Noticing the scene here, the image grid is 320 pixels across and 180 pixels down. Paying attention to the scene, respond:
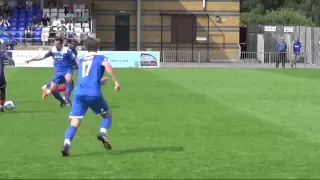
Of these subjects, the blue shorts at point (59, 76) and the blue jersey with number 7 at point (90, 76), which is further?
the blue shorts at point (59, 76)

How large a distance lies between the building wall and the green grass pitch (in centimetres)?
3294

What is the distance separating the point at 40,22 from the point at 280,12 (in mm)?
32253

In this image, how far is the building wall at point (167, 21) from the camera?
195ft

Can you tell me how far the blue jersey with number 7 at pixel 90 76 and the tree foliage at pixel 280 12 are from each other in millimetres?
64241

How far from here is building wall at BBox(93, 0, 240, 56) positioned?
195ft

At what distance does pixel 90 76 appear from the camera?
12164mm

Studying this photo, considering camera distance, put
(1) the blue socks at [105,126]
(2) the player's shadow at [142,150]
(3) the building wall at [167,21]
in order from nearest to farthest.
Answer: (1) the blue socks at [105,126]
(2) the player's shadow at [142,150]
(3) the building wall at [167,21]

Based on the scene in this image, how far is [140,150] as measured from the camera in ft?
42.1

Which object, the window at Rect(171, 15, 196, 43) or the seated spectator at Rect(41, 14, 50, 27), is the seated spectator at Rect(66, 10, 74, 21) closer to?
the seated spectator at Rect(41, 14, 50, 27)

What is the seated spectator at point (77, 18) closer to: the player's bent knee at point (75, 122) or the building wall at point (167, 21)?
the building wall at point (167, 21)

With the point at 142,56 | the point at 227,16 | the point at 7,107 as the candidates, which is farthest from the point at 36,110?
the point at 227,16

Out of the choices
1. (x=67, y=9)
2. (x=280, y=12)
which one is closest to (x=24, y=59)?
(x=67, y=9)

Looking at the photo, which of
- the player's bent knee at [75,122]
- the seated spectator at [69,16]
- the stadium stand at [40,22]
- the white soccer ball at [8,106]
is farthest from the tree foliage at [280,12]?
the player's bent knee at [75,122]

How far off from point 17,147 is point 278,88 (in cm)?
1698
